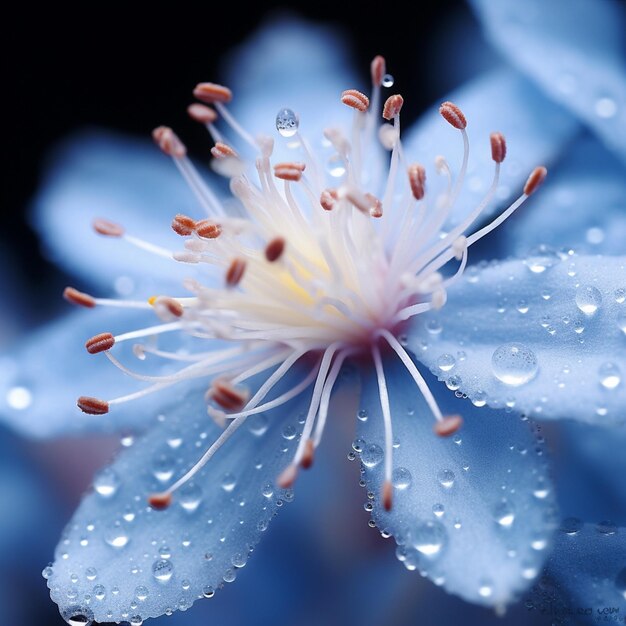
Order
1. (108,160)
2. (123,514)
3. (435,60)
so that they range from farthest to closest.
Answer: (435,60), (108,160), (123,514)

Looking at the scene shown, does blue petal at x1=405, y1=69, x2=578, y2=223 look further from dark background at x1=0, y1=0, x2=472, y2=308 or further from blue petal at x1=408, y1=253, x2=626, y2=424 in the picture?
dark background at x1=0, y1=0, x2=472, y2=308

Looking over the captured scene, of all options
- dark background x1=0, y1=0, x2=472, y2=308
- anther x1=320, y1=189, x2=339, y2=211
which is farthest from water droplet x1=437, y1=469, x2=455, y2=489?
dark background x1=0, y1=0, x2=472, y2=308

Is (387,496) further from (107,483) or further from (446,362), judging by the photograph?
(107,483)

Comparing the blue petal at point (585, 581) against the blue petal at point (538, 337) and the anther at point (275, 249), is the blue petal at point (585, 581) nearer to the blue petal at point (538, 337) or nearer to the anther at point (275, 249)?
the blue petal at point (538, 337)

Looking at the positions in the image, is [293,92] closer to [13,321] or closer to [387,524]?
[13,321]

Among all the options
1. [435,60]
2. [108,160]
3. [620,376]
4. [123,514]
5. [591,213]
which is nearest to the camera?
[620,376]

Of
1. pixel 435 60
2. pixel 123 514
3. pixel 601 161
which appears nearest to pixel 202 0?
pixel 435 60
